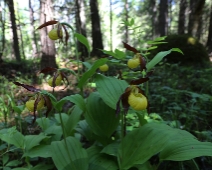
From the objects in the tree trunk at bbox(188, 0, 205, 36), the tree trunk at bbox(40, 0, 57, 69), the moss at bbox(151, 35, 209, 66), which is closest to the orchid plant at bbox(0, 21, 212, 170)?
the tree trunk at bbox(40, 0, 57, 69)

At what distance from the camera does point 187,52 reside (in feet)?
18.6

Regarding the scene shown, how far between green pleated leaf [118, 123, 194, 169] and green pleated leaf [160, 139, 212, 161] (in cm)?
5

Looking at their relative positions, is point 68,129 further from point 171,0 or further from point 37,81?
point 171,0

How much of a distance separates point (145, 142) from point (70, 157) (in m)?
0.53

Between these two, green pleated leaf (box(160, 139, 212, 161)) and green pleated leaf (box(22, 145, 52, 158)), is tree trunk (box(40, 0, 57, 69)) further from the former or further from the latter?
green pleated leaf (box(160, 139, 212, 161))

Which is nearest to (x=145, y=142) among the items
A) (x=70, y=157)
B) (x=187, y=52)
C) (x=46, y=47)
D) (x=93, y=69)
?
(x=70, y=157)

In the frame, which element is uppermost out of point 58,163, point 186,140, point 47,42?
point 47,42

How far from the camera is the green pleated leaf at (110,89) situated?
1.36m

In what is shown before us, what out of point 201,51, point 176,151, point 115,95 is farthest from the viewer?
point 201,51

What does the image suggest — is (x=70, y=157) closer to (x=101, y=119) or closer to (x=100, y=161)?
(x=100, y=161)

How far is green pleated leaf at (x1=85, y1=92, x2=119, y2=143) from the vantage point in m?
1.62

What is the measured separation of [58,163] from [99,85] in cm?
64

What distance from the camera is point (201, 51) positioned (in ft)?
18.8

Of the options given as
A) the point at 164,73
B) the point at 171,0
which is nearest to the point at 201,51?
the point at 164,73
